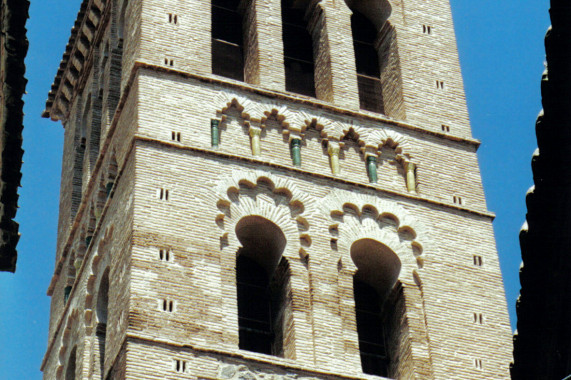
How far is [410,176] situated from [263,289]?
9.84ft

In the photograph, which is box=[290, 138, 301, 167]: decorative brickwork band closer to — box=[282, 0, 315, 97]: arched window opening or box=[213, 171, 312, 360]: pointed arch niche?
box=[213, 171, 312, 360]: pointed arch niche

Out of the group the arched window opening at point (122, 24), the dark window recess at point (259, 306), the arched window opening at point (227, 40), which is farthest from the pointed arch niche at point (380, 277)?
the arched window opening at point (122, 24)

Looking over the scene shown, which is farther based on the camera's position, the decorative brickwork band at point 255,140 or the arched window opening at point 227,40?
the arched window opening at point 227,40

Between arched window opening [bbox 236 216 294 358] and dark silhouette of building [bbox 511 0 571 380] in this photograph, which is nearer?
dark silhouette of building [bbox 511 0 571 380]

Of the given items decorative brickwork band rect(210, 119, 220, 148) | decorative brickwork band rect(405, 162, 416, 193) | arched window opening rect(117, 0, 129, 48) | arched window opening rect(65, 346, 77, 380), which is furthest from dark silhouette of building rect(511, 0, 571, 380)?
arched window opening rect(117, 0, 129, 48)

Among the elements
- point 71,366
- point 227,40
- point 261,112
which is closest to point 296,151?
point 261,112

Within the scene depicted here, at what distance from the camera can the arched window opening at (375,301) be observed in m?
23.3

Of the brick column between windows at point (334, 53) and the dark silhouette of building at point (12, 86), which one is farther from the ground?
the brick column between windows at point (334, 53)

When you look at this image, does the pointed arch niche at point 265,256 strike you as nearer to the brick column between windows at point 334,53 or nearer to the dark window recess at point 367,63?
the brick column between windows at point 334,53

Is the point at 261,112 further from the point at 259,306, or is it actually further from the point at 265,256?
the point at 259,306

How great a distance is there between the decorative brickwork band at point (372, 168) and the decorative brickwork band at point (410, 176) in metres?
0.49

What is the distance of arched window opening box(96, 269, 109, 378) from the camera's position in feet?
78.1

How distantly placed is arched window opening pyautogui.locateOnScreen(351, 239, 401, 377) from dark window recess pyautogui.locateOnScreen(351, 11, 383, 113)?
334cm

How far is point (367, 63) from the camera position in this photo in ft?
90.7
